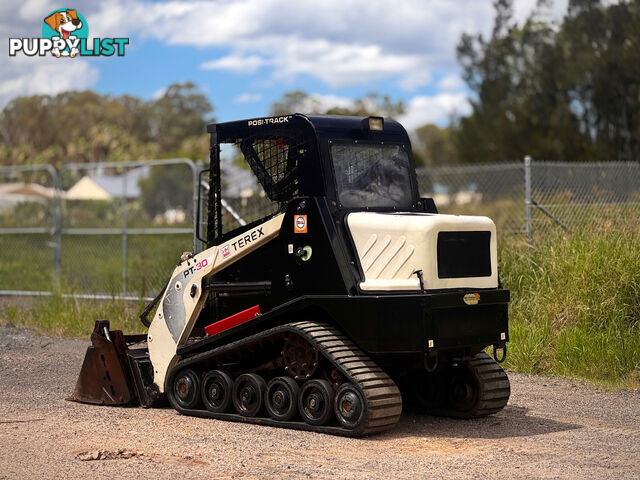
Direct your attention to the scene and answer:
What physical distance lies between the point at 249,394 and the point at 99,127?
85.6m

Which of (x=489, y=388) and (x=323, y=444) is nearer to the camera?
(x=323, y=444)

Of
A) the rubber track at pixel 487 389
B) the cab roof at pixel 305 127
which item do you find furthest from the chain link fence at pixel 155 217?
the rubber track at pixel 487 389

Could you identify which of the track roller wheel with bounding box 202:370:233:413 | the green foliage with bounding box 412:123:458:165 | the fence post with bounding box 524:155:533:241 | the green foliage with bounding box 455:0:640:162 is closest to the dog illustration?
the fence post with bounding box 524:155:533:241

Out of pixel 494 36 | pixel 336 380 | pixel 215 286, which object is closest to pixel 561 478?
pixel 336 380

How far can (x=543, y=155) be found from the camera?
44.2m

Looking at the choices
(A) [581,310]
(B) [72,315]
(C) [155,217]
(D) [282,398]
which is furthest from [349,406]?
(C) [155,217]

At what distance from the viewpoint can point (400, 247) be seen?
8055mm

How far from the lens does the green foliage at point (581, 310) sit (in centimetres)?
1091

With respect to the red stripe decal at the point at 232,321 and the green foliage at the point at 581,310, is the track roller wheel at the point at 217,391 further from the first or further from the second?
the green foliage at the point at 581,310

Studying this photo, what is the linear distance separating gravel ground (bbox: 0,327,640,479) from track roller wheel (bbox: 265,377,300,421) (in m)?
0.17

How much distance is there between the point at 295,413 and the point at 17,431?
213 cm

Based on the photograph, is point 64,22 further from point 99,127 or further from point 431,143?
point 431,143

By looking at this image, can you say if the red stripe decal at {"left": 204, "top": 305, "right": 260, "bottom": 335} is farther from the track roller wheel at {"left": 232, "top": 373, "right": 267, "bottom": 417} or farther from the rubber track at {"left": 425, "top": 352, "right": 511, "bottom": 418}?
the rubber track at {"left": 425, "top": 352, "right": 511, "bottom": 418}

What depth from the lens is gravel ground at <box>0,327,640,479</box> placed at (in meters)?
6.88
